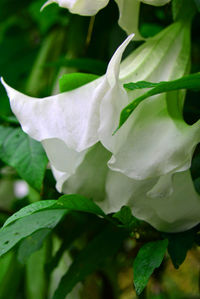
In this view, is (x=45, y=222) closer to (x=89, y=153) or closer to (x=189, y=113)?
(x=89, y=153)

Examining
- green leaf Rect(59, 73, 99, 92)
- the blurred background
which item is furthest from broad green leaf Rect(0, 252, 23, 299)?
green leaf Rect(59, 73, 99, 92)

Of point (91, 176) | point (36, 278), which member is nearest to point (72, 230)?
point (36, 278)

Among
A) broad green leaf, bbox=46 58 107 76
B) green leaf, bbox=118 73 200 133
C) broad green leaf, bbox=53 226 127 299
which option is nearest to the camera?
green leaf, bbox=118 73 200 133

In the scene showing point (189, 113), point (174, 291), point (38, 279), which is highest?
point (189, 113)

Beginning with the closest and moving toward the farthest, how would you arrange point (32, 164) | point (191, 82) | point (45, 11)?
point (191, 82) < point (32, 164) < point (45, 11)

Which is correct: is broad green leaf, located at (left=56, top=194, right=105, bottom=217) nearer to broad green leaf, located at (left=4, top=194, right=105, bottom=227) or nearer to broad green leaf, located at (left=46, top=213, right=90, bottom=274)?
broad green leaf, located at (left=4, top=194, right=105, bottom=227)

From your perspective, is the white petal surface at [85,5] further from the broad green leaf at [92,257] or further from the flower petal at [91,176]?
the broad green leaf at [92,257]

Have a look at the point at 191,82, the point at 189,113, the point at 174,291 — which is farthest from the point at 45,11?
the point at 174,291
